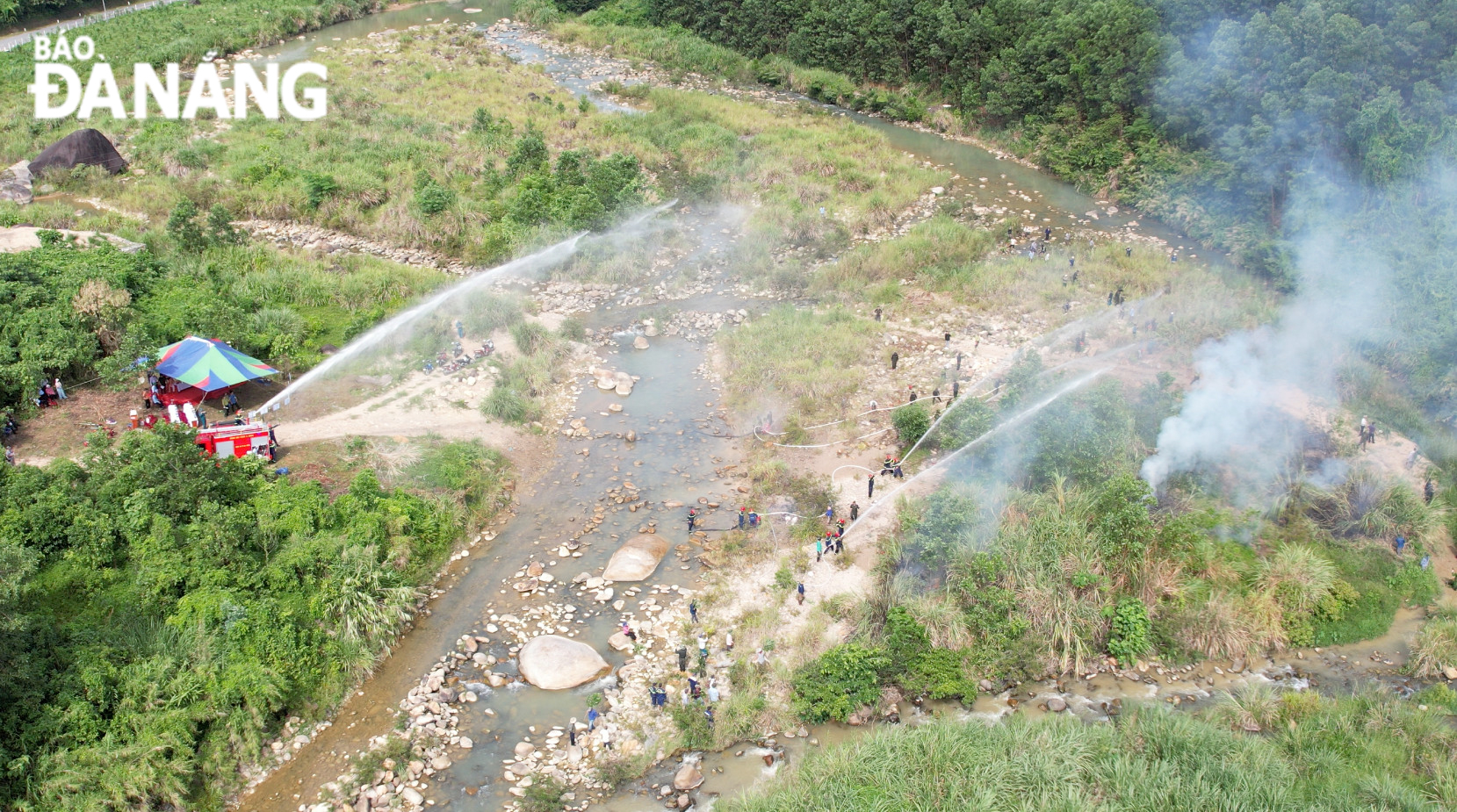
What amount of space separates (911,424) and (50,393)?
2299cm

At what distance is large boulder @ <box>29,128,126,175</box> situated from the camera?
133ft

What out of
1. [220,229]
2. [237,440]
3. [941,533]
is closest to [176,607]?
[237,440]

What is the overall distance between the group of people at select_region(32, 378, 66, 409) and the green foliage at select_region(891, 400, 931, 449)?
22.4m

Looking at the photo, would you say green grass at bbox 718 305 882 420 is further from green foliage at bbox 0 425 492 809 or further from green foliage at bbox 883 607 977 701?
green foliage at bbox 0 425 492 809

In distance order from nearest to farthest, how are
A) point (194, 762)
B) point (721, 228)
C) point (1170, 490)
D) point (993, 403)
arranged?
point (194, 762)
point (1170, 490)
point (993, 403)
point (721, 228)

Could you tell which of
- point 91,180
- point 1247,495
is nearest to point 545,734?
point 1247,495

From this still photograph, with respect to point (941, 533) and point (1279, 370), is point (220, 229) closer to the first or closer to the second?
point (941, 533)

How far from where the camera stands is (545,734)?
1861cm

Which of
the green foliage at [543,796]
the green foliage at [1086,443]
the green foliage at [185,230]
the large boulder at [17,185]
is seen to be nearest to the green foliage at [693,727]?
the green foliage at [543,796]

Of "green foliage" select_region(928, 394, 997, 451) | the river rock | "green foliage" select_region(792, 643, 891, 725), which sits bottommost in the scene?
the river rock

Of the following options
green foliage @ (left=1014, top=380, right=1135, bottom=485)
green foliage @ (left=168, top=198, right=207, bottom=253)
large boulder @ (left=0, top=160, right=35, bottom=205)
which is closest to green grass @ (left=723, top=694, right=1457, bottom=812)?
green foliage @ (left=1014, top=380, right=1135, bottom=485)

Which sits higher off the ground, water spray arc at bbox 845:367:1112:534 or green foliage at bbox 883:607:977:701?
water spray arc at bbox 845:367:1112:534

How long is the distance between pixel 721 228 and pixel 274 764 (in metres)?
27.1

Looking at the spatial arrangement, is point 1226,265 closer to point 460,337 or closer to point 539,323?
point 539,323
